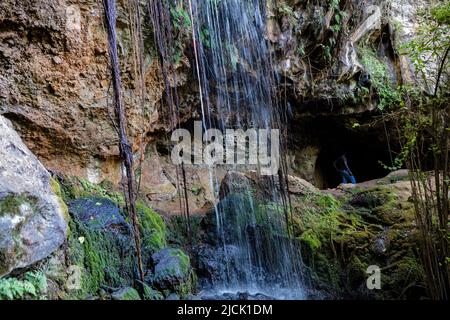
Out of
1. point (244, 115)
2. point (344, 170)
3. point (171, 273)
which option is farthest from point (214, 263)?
point (344, 170)

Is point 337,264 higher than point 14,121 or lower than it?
lower

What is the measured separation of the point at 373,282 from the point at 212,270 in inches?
92.3

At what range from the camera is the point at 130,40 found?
571cm

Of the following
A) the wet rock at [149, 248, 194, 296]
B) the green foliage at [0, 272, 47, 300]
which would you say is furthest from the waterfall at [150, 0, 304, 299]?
the green foliage at [0, 272, 47, 300]

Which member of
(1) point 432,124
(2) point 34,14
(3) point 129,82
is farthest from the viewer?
(3) point 129,82

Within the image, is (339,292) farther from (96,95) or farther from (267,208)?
(96,95)

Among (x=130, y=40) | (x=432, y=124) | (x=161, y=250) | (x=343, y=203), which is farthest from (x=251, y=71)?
(x=161, y=250)

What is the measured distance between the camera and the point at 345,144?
38.2 ft

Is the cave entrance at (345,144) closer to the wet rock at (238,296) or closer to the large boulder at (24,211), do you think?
the wet rock at (238,296)

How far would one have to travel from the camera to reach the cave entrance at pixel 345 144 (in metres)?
10.3

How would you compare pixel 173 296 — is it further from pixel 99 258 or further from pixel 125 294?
pixel 99 258

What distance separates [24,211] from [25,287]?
61 centimetres

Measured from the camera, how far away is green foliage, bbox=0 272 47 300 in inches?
105

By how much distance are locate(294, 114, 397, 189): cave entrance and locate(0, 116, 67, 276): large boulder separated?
25.9 ft
